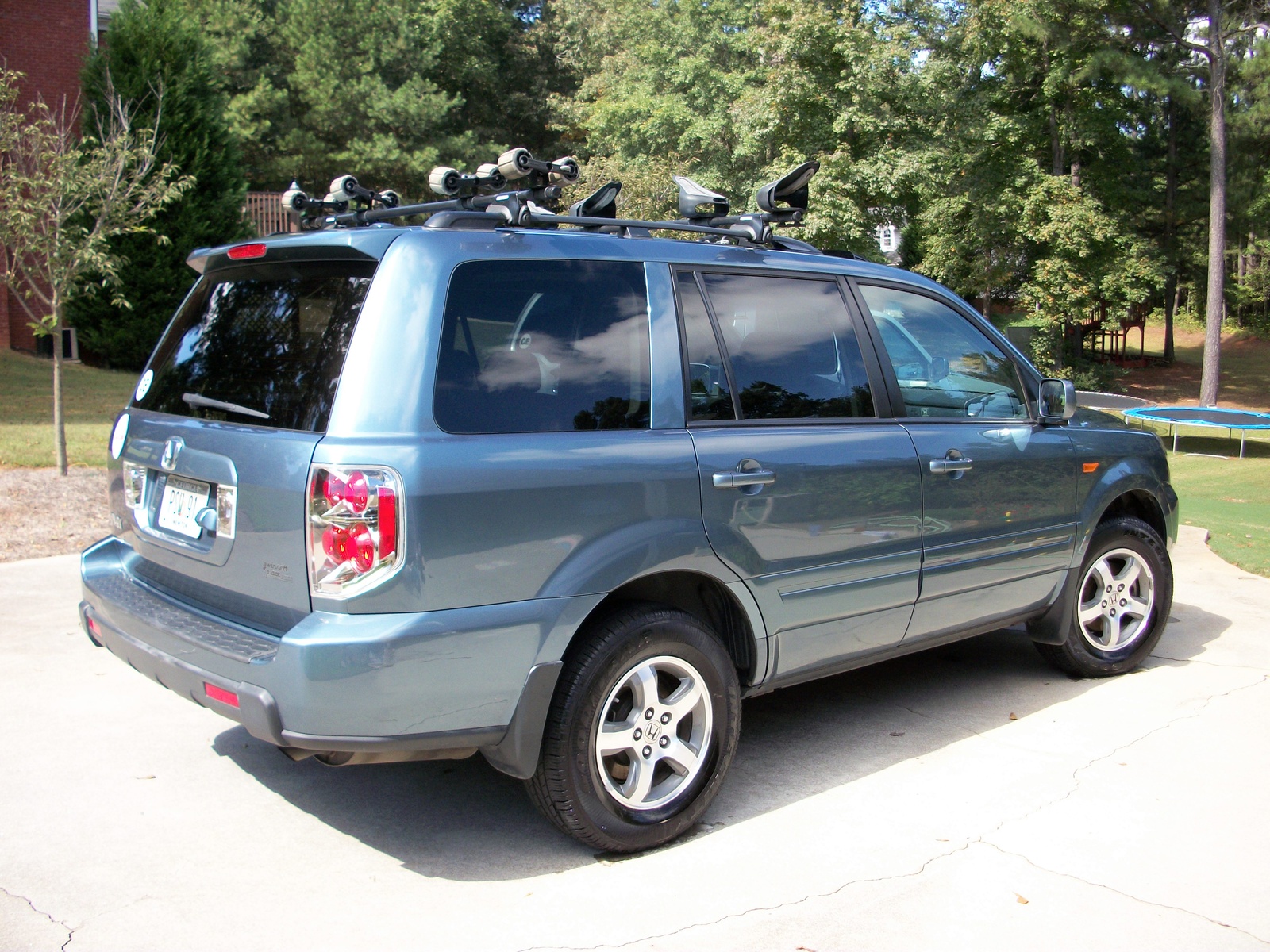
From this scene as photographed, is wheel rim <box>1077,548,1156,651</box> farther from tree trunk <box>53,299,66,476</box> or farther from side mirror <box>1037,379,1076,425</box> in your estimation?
tree trunk <box>53,299,66,476</box>

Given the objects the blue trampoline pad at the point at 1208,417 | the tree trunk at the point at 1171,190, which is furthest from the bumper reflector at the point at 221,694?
the tree trunk at the point at 1171,190

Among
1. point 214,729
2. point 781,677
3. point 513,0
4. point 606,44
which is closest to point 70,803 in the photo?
point 214,729

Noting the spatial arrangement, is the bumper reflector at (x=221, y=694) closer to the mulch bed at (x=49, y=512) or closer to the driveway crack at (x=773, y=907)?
the driveway crack at (x=773, y=907)

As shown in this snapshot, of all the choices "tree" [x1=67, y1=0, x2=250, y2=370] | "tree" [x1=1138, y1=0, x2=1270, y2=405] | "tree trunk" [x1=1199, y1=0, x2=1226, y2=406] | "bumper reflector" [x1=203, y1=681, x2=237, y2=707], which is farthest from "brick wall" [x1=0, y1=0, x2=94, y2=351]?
"tree trunk" [x1=1199, y1=0, x2=1226, y2=406]

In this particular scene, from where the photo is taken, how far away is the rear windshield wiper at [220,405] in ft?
10.4

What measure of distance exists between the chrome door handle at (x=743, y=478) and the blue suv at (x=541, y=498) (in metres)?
0.01

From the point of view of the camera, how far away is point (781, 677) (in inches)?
151

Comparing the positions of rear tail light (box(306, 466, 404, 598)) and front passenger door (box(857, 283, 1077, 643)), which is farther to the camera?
front passenger door (box(857, 283, 1077, 643))

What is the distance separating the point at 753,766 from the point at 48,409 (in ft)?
45.4

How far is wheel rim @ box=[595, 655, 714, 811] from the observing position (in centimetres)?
333

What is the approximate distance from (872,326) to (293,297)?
2270mm

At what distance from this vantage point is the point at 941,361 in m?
4.61

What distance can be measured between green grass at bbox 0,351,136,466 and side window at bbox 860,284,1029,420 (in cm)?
869

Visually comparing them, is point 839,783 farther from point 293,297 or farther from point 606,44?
point 606,44
